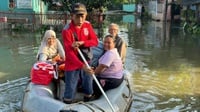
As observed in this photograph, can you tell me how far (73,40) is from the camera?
7.57 meters

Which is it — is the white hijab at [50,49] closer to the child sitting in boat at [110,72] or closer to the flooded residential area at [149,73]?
the flooded residential area at [149,73]

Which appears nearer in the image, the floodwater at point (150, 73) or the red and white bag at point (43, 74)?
the red and white bag at point (43, 74)

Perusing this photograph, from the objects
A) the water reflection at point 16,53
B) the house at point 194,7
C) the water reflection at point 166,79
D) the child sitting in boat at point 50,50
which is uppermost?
the house at point 194,7

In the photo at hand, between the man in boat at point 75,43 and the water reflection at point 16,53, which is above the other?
the man in boat at point 75,43

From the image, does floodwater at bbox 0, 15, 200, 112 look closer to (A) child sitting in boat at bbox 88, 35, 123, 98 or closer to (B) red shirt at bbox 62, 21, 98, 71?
(A) child sitting in boat at bbox 88, 35, 123, 98

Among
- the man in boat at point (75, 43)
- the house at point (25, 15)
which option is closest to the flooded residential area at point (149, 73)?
the man in boat at point (75, 43)

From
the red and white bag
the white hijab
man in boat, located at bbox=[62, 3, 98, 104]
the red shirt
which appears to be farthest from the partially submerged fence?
the red shirt

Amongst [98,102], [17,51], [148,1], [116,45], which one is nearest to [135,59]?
[17,51]

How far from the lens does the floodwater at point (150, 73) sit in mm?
10258

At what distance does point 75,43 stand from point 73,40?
14 centimetres

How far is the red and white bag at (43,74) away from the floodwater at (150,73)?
1.36m

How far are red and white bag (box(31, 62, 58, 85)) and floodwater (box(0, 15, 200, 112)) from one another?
136 cm

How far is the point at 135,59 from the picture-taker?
16891 millimetres

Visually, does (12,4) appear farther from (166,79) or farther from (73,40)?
(73,40)
